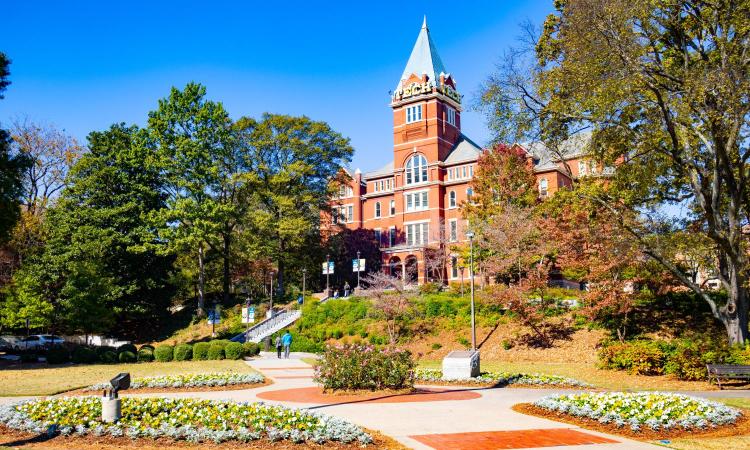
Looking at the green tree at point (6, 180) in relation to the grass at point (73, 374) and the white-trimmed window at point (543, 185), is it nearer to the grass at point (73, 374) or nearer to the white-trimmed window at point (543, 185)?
the grass at point (73, 374)

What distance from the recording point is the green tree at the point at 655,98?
63.9 ft

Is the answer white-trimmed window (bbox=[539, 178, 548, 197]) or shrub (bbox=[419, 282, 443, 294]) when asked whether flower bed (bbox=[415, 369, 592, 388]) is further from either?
white-trimmed window (bbox=[539, 178, 548, 197])

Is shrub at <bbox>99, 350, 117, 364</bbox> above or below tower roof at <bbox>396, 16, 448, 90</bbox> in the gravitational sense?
below

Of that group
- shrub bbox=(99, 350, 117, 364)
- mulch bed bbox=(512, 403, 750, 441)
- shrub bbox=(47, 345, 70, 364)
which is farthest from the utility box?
shrub bbox=(47, 345, 70, 364)

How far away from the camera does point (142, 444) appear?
392 inches

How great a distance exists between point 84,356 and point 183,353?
4.73 m

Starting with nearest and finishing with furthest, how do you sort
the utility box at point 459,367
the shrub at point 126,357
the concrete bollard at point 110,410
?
the concrete bollard at point 110,410, the utility box at point 459,367, the shrub at point 126,357

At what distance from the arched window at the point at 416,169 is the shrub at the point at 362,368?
4659cm

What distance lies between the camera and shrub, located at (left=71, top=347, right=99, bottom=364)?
30.2m

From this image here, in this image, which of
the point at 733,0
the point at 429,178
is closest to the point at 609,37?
the point at 733,0

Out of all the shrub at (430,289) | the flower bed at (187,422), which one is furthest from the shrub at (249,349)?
the flower bed at (187,422)

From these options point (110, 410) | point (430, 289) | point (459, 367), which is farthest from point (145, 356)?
point (110, 410)

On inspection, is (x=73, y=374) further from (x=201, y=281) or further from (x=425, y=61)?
(x=425, y=61)

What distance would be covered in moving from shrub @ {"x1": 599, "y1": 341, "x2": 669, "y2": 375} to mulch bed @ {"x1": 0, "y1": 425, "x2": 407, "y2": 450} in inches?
668
